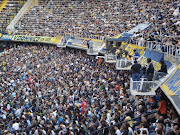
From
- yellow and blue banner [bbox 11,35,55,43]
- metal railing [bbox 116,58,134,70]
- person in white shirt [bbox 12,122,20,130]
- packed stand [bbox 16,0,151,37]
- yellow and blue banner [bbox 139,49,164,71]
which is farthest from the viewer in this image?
yellow and blue banner [bbox 11,35,55,43]

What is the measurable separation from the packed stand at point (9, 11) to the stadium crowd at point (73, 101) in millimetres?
18667

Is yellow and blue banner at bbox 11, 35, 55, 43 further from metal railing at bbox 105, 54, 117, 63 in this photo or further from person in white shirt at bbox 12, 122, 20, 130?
person in white shirt at bbox 12, 122, 20, 130

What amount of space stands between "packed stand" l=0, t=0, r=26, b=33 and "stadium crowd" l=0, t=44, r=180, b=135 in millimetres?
18667

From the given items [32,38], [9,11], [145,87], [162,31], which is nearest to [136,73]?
[145,87]

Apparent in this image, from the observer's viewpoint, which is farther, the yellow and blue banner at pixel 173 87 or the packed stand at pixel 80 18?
the packed stand at pixel 80 18

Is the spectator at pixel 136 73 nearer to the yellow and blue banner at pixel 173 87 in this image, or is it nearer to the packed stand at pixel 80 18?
the yellow and blue banner at pixel 173 87

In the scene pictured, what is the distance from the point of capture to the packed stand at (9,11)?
4584 cm

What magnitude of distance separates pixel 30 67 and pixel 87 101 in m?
13.8

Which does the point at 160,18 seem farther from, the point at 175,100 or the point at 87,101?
the point at 175,100

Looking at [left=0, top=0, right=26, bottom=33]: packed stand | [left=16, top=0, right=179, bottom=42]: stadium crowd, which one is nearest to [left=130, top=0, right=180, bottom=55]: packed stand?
[left=16, top=0, right=179, bottom=42]: stadium crowd

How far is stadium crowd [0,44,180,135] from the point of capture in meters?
9.22

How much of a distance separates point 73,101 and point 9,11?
3842cm

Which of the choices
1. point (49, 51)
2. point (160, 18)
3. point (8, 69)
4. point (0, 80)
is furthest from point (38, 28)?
point (160, 18)

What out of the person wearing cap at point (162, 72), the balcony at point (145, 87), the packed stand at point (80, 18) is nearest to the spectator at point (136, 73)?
the balcony at point (145, 87)
